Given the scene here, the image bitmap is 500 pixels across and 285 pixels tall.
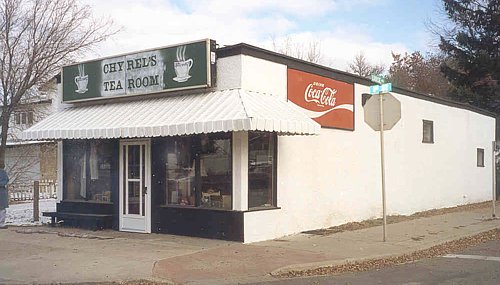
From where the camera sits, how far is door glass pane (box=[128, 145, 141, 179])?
14453mm

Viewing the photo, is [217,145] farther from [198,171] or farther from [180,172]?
[180,172]

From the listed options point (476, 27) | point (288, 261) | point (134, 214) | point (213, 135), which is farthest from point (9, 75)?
point (476, 27)

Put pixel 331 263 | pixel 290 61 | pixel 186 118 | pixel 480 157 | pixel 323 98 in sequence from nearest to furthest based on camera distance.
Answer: pixel 331 263, pixel 186 118, pixel 290 61, pixel 323 98, pixel 480 157

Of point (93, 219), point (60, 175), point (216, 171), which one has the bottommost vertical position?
point (93, 219)

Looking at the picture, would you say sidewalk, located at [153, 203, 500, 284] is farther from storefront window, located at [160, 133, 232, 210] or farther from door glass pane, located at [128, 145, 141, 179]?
door glass pane, located at [128, 145, 141, 179]

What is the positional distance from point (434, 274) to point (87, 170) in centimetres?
1006

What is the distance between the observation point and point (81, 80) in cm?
1563

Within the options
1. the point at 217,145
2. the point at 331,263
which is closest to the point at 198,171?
the point at 217,145

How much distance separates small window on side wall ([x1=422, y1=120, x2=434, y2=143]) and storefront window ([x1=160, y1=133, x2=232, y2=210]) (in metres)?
10.1

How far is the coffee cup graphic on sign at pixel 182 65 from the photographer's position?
13.1 m

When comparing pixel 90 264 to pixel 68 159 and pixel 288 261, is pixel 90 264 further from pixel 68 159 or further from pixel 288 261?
pixel 68 159

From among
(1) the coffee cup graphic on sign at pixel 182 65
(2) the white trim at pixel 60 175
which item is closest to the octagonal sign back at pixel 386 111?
(1) the coffee cup graphic on sign at pixel 182 65

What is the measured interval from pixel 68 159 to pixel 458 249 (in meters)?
10.7

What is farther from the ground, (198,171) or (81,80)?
(81,80)
